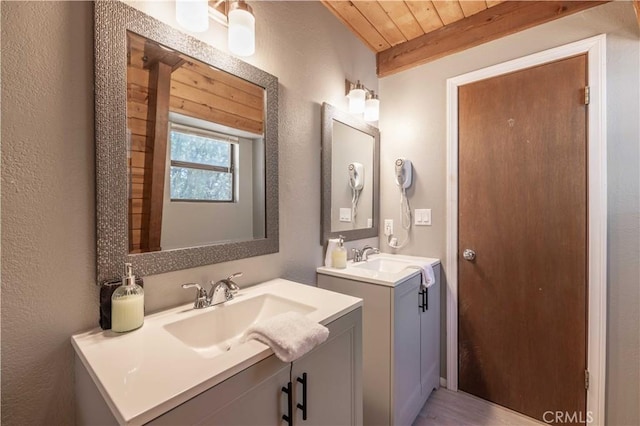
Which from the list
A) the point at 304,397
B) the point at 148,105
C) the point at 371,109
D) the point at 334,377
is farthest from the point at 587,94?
the point at 148,105

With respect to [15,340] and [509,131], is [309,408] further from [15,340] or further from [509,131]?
[509,131]

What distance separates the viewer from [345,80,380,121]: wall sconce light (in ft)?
6.07

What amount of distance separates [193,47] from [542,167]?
6.28 ft

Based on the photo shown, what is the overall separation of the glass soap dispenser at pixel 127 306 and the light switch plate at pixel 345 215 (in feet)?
4.14

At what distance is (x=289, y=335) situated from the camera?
777 mm

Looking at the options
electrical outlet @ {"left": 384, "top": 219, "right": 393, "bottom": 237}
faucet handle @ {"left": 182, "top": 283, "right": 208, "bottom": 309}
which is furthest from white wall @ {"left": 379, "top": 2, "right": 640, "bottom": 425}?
faucet handle @ {"left": 182, "top": 283, "right": 208, "bottom": 309}

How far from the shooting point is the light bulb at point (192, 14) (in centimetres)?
100

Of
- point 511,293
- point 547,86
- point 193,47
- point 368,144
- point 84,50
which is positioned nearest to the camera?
point 84,50

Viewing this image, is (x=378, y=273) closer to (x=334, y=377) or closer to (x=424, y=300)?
(x=424, y=300)

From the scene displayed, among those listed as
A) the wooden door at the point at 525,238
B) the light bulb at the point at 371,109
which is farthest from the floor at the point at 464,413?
the light bulb at the point at 371,109

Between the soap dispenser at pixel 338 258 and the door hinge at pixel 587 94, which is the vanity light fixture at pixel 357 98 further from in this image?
the door hinge at pixel 587 94

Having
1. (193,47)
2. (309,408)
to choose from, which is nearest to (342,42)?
(193,47)

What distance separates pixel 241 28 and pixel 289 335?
1.17m

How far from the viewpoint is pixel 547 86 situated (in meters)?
1.60
